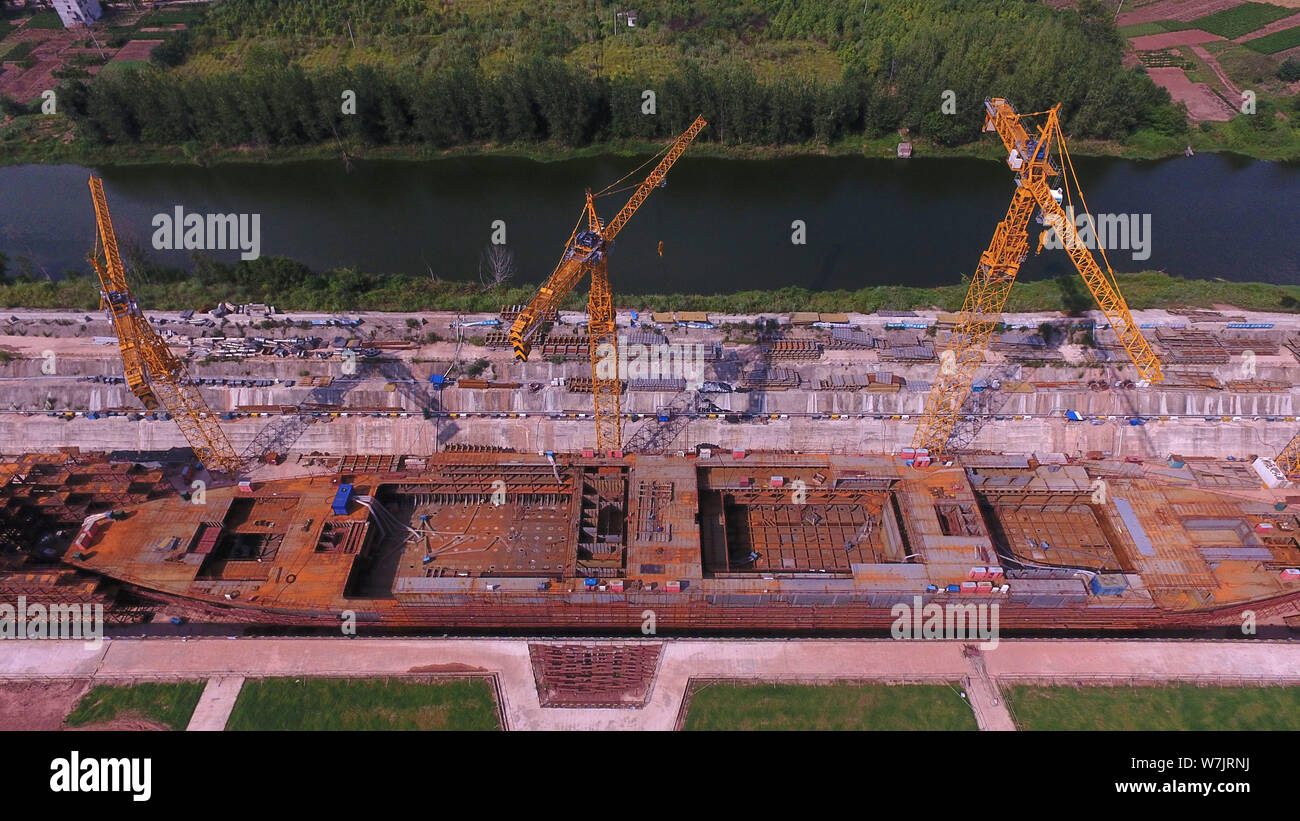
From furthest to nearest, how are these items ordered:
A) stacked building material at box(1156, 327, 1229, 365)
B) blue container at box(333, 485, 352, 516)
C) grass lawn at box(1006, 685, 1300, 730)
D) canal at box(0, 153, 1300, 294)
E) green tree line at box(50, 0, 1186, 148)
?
green tree line at box(50, 0, 1186, 148) < canal at box(0, 153, 1300, 294) < stacked building material at box(1156, 327, 1229, 365) < blue container at box(333, 485, 352, 516) < grass lawn at box(1006, 685, 1300, 730)

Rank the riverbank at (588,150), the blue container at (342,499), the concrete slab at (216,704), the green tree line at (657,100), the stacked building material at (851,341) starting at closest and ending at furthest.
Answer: the concrete slab at (216,704) → the blue container at (342,499) → the stacked building material at (851,341) → the green tree line at (657,100) → the riverbank at (588,150)

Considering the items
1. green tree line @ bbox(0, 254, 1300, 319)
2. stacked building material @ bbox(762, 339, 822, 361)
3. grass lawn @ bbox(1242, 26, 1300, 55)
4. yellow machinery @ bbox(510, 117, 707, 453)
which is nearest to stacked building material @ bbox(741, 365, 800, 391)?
stacked building material @ bbox(762, 339, 822, 361)

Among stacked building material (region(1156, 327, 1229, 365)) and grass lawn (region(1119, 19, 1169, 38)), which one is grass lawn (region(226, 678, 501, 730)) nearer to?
stacked building material (region(1156, 327, 1229, 365))

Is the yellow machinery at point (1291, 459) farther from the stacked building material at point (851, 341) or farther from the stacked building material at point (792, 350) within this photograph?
the stacked building material at point (792, 350)

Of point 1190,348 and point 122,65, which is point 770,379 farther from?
point 122,65

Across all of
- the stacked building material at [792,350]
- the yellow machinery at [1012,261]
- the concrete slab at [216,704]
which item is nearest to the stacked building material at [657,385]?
the stacked building material at [792,350]

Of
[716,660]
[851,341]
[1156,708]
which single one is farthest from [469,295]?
[1156,708]

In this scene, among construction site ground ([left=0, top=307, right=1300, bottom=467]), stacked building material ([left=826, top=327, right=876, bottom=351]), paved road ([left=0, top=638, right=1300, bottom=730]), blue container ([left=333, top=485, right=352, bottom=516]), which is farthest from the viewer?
stacked building material ([left=826, top=327, right=876, bottom=351])
